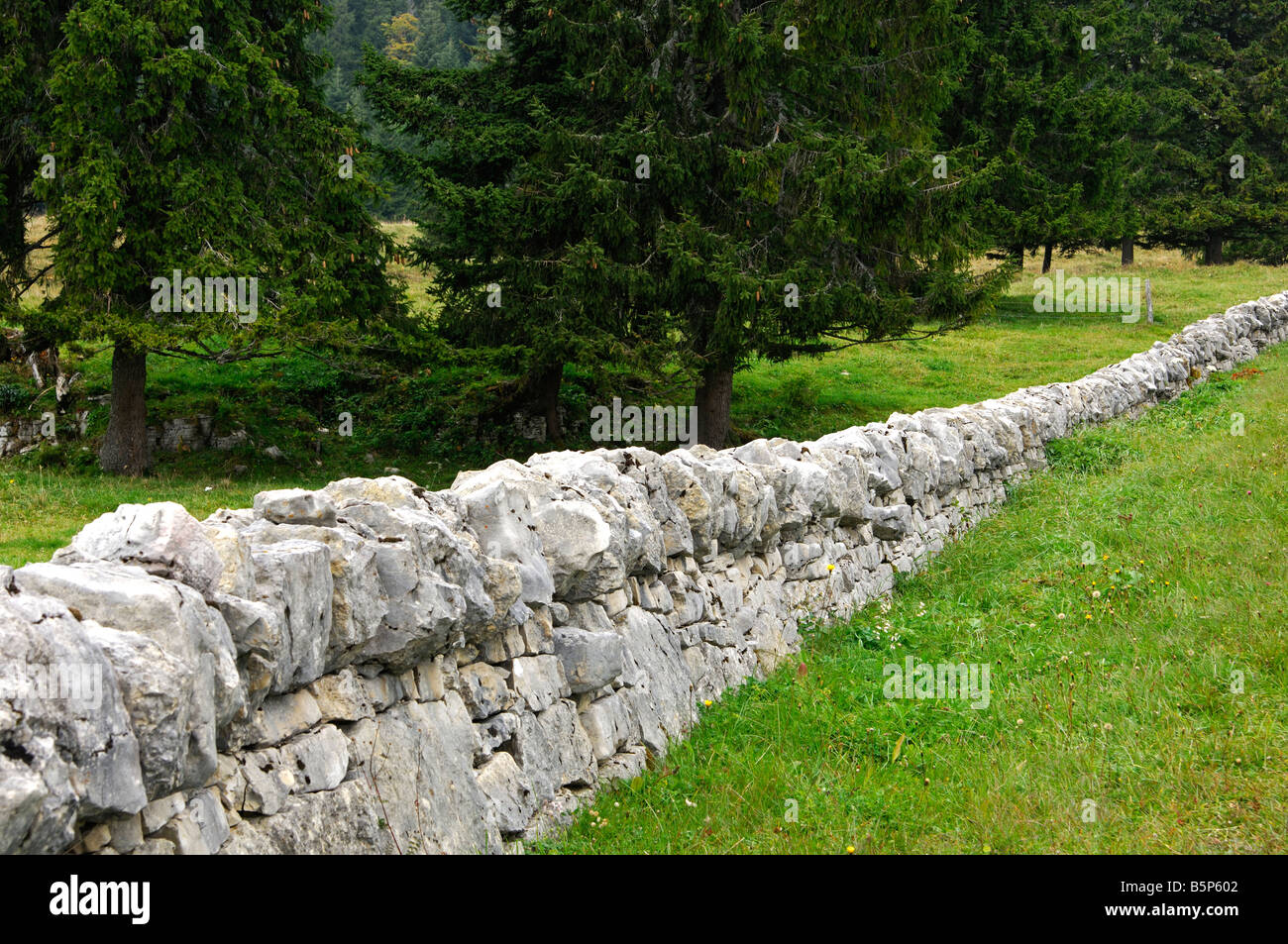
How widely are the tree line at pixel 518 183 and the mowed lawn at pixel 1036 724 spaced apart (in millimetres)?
6691

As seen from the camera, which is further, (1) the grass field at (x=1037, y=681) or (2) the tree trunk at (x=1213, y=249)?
(2) the tree trunk at (x=1213, y=249)

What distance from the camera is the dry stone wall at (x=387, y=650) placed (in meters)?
2.85

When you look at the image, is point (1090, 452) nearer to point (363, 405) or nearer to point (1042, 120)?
point (363, 405)

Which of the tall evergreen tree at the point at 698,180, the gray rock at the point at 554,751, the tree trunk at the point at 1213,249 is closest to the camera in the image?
the gray rock at the point at 554,751

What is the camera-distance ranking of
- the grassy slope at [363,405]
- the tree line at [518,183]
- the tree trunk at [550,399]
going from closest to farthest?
the grassy slope at [363,405]
the tree line at [518,183]
the tree trunk at [550,399]

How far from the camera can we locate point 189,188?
45.8 feet

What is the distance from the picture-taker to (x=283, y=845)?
3.49m

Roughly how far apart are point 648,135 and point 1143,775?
1162cm

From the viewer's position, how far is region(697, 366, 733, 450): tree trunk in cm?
1625

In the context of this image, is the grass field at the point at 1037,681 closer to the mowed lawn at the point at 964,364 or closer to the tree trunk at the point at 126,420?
the tree trunk at the point at 126,420

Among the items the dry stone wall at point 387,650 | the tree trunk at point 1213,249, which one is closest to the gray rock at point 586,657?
the dry stone wall at point 387,650

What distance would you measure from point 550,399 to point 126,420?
6.75 meters
